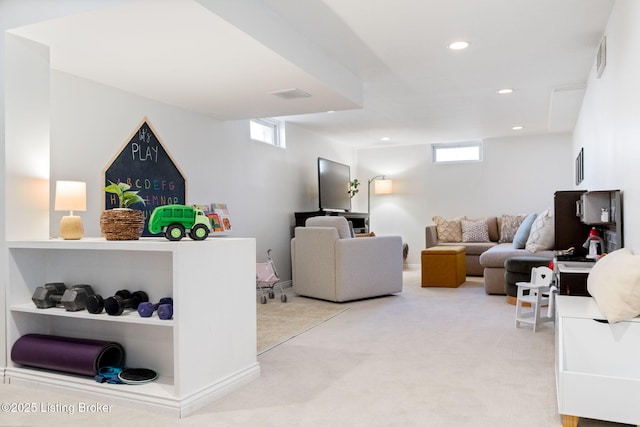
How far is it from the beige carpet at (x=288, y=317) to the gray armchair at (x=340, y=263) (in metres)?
0.19

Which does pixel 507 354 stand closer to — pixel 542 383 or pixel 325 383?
pixel 542 383

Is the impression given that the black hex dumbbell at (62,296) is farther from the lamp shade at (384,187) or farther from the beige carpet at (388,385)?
the lamp shade at (384,187)

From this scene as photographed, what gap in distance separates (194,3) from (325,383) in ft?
6.87

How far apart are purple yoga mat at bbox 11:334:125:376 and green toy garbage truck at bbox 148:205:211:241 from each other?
71 cm

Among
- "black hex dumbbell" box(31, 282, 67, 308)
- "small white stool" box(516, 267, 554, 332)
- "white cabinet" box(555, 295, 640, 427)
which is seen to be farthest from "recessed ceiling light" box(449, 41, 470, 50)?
"black hex dumbbell" box(31, 282, 67, 308)

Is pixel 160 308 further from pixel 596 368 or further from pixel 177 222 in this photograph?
pixel 596 368

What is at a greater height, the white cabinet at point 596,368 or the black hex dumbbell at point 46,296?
the black hex dumbbell at point 46,296

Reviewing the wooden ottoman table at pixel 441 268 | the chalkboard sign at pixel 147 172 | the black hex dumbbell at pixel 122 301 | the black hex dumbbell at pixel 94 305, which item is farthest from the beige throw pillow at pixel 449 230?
the black hex dumbbell at pixel 94 305

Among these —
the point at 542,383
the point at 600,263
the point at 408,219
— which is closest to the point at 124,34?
the point at 600,263

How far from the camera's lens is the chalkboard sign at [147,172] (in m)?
4.03

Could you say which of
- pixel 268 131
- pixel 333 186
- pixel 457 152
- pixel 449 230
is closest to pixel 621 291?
pixel 268 131

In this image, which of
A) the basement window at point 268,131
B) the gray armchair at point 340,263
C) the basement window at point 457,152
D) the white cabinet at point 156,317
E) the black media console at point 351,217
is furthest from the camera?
the basement window at point 457,152

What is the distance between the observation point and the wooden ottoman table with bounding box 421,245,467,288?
6270 mm

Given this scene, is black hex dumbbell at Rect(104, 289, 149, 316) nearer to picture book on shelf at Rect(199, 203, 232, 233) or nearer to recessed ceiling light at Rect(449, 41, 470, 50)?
picture book on shelf at Rect(199, 203, 232, 233)
